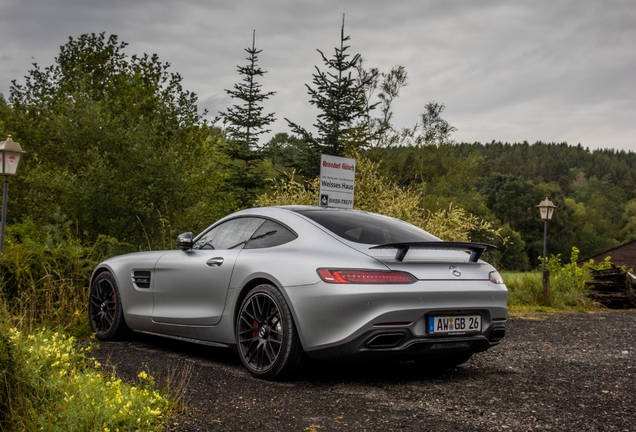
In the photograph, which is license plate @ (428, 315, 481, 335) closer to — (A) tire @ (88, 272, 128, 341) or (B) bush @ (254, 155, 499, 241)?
(A) tire @ (88, 272, 128, 341)

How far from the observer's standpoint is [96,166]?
13094 millimetres

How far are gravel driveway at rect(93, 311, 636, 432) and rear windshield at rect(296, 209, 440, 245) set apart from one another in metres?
1.03

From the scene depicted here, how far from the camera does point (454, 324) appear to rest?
15.8 feet

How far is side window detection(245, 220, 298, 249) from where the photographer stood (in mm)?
5227

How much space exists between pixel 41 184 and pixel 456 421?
10.8m

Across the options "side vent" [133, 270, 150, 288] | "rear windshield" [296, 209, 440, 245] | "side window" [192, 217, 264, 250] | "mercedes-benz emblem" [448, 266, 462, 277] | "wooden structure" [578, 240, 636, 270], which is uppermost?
"rear windshield" [296, 209, 440, 245]

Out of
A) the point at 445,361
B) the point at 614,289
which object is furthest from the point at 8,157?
the point at 614,289

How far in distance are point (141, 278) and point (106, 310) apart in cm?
77

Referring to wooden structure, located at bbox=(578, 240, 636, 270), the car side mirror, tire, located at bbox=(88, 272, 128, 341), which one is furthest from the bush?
wooden structure, located at bbox=(578, 240, 636, 270)

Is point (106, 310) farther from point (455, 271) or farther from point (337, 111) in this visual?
point (337, 111)

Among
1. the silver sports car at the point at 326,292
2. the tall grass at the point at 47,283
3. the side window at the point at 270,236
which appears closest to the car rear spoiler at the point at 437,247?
the silver sports car at the point at 326,292

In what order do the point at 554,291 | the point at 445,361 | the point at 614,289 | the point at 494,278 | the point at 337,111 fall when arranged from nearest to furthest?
the point at 494,278
the point at 445,361
the point at 554,291
the point at 614,289
the point at 337,111

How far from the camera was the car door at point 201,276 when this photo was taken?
549 cm

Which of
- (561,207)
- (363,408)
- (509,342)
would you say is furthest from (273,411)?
(561,207)
